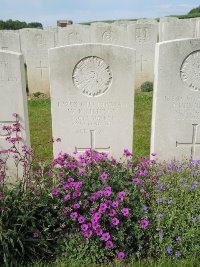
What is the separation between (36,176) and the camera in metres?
3.10

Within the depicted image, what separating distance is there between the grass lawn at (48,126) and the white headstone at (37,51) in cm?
119

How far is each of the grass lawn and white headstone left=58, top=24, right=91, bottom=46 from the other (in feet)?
6.97

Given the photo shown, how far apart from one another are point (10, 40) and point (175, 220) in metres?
8.67

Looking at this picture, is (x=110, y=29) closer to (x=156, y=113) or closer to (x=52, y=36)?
(x=52, y=36)

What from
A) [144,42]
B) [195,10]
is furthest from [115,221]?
[195,10]

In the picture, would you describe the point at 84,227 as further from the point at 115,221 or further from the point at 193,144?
the point at 193,144

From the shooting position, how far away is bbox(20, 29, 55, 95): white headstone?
947 centimetres

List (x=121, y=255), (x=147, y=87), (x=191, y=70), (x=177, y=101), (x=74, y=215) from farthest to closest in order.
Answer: (x=147, y=87), (x=177, y=101), (x=191, y=70), (x=74, y=215), (x=121, y=255)

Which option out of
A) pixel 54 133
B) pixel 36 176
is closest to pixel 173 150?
pixel 54 133

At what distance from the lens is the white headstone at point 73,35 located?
9750mm

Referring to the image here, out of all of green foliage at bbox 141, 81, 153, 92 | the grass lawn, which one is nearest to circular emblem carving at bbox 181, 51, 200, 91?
the grass lawn

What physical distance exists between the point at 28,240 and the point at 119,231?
0.81m

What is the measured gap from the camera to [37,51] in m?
9.59

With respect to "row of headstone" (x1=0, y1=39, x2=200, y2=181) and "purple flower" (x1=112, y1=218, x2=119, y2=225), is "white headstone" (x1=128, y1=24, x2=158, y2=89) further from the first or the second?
"purple flower" (x1=112, y1=218, x2=119, y2=225)
